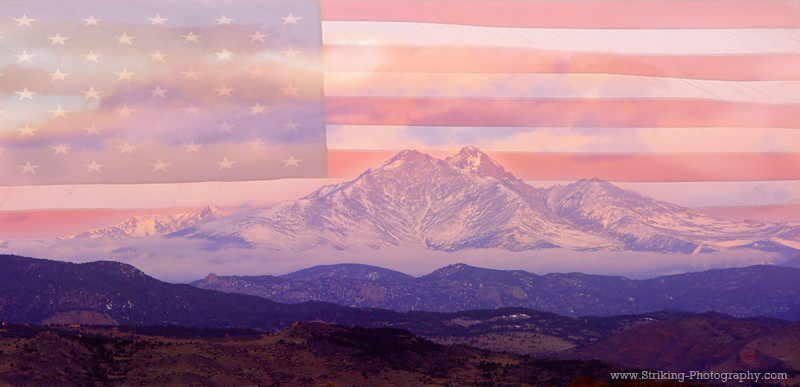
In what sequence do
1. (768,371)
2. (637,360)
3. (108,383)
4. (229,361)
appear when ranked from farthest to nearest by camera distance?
(637,360) → (768,371) → (229,361) → (108,383)

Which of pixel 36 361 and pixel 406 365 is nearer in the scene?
pixel 36 361

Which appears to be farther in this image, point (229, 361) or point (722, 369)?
point (722, 369)

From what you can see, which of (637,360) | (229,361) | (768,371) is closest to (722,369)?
(768,371)

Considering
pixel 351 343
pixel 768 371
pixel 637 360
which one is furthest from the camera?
pixel 637 360

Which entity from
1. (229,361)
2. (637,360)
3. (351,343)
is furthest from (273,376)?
(637,360)

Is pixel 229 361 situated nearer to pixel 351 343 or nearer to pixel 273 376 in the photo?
pixel 273 376

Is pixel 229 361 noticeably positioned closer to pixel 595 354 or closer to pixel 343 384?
pixel 343 384

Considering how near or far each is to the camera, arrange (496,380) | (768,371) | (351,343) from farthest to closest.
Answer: (768,371) < (351,343) < (496,380)

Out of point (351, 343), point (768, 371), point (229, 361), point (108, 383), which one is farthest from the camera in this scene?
point (768, 371)
